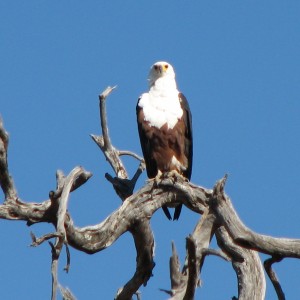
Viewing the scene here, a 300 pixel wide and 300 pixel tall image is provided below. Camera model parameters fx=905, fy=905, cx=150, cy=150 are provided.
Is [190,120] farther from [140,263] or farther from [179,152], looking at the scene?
[140,263]

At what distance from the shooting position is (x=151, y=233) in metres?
6.29

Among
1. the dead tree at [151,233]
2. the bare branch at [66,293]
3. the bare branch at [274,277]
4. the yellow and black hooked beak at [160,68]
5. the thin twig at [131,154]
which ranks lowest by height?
the bare branch at [66,293]

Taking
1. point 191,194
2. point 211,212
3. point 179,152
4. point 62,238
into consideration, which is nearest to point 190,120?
point 179,152

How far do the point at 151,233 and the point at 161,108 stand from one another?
75.5 inches

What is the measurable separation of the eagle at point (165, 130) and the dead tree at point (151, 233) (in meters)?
1.22

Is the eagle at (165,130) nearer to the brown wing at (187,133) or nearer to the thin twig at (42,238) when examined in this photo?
the brown wing at (187,133)

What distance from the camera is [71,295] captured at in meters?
5.53

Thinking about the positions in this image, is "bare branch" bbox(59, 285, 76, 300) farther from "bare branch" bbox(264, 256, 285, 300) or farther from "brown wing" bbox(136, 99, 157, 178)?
"brown wing" bbox(136, 99, 157, 178)

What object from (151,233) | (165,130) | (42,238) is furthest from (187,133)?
(42,238)

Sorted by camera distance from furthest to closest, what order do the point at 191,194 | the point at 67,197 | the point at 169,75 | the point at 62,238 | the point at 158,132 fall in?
the point at 169,75 → the point at 158,132 → the point at 191,194 → the point at 67,197 → the point at 62,238

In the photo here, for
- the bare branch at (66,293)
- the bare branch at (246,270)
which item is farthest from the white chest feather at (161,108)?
the bare branch at (66,293)

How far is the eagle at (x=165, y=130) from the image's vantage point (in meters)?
7.91

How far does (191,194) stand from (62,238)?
1.56 meters

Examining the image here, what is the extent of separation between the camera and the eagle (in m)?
7.91
